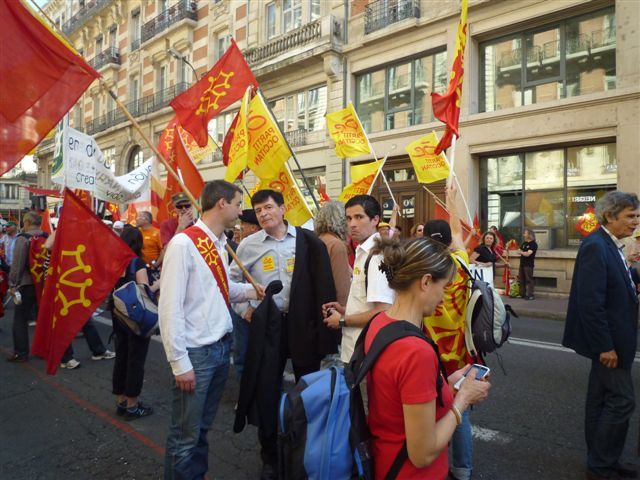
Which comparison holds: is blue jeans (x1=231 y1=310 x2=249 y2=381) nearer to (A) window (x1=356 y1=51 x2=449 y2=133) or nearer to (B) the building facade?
Answer: (B) the building facade

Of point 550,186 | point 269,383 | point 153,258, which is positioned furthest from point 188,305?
point 550,186

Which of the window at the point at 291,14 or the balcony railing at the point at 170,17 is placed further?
the balcony railing at the point at 170,17

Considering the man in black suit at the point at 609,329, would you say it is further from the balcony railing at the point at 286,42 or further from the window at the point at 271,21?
the window at the point at 271,21

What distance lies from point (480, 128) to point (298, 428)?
44.9ft

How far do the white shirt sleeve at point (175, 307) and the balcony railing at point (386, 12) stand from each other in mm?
14993

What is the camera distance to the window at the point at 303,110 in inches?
728

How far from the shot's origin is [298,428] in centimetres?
168

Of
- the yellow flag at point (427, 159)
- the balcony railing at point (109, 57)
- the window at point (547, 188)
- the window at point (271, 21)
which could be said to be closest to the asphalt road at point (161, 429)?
the yellow flag at point (427, 159)

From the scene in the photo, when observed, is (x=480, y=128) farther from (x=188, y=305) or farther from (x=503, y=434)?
(x=188, y=305)

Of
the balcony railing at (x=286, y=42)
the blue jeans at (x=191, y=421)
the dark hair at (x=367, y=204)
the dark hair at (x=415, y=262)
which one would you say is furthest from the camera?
the balcony railing at (x=286, y=42)

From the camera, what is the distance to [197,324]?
2.72 metres

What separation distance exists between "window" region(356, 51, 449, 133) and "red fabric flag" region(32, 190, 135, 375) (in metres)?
13.4

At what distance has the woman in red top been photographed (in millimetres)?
1559

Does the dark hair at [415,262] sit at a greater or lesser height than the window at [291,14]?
lesser
